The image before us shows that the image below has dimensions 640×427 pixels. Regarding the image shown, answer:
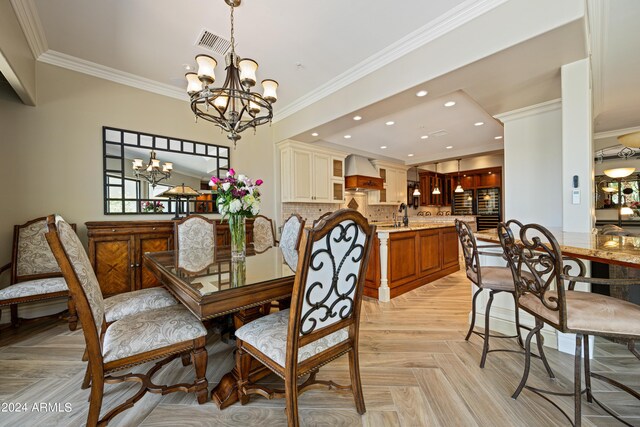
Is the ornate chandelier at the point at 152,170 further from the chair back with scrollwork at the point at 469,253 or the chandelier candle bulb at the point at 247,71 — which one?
the chair back with scrollwork at the point at 469,253

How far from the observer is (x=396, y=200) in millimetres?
7117

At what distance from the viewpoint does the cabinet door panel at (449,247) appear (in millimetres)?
4508

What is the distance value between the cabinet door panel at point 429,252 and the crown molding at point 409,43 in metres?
2.49

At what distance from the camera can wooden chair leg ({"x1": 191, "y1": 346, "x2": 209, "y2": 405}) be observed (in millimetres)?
1392

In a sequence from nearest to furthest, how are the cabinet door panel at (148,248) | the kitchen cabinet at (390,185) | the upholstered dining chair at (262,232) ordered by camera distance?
the cabinet door panel at (148,248) < the upholstered dining chair at (262,232) < the kitchen cabinet at (390,185)

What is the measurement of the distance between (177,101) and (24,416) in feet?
11.8

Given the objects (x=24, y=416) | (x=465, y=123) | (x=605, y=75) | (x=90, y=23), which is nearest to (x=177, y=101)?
(x=90, y=23)

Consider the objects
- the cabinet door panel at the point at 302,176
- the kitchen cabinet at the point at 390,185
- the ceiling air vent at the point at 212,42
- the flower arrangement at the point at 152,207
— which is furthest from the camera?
the kitchen cabinet at the point at 390,185

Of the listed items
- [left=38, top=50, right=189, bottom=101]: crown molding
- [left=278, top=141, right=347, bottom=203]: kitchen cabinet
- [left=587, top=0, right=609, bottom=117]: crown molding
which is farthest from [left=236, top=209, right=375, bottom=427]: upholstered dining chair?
[left=38, top=50, right=189, bottom=101]: crown molding

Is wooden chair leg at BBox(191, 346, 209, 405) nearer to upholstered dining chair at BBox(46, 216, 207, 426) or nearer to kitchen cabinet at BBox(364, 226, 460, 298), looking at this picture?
upholstered dining chair at BBox(46, 216, 207, 426)

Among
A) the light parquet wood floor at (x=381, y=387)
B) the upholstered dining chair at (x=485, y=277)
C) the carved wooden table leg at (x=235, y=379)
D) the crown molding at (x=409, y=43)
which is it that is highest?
the crown molding at (x=409, y=43)

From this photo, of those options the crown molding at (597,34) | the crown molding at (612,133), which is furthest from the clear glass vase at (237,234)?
the crown molding at (612,133)

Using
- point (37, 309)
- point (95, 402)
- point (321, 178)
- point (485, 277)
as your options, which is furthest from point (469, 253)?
point (37, 309)

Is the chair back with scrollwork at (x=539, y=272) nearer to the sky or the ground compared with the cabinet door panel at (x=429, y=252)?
nearer to the sky
